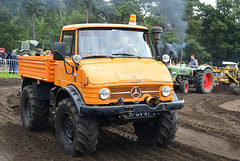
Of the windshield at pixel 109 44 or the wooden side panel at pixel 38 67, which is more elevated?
the windshield at pixel 109 44

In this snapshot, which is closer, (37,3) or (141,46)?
(141,46)

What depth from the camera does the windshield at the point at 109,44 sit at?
20.1 feet

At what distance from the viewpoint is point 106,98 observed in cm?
536

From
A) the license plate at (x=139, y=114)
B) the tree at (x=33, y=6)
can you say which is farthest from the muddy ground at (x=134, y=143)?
the tree at (x=33, y=6)

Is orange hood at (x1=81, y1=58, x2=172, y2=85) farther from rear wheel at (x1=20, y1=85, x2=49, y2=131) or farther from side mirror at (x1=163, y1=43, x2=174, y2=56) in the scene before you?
rear wheel at (x1=20, y1=85, x2=49, y2=131)

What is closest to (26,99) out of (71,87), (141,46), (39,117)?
(39,117)

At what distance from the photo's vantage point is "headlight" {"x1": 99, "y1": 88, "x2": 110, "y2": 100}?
5324 millimetres

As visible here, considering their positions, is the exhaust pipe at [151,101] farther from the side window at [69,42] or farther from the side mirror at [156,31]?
the side window at [69,42]

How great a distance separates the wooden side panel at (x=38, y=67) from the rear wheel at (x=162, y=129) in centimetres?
231

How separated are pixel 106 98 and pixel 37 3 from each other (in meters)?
27.7

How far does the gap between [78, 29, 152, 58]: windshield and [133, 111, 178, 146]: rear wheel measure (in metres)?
1.31

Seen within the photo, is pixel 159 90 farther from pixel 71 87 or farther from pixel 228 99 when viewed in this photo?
pixel 228 99

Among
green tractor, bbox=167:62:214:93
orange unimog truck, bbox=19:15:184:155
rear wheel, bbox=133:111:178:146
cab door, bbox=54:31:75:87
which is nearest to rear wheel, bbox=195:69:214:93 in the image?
green tractor, bbox=167:62:214:93

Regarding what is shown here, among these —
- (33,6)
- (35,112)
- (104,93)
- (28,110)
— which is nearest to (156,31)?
(104,93)
